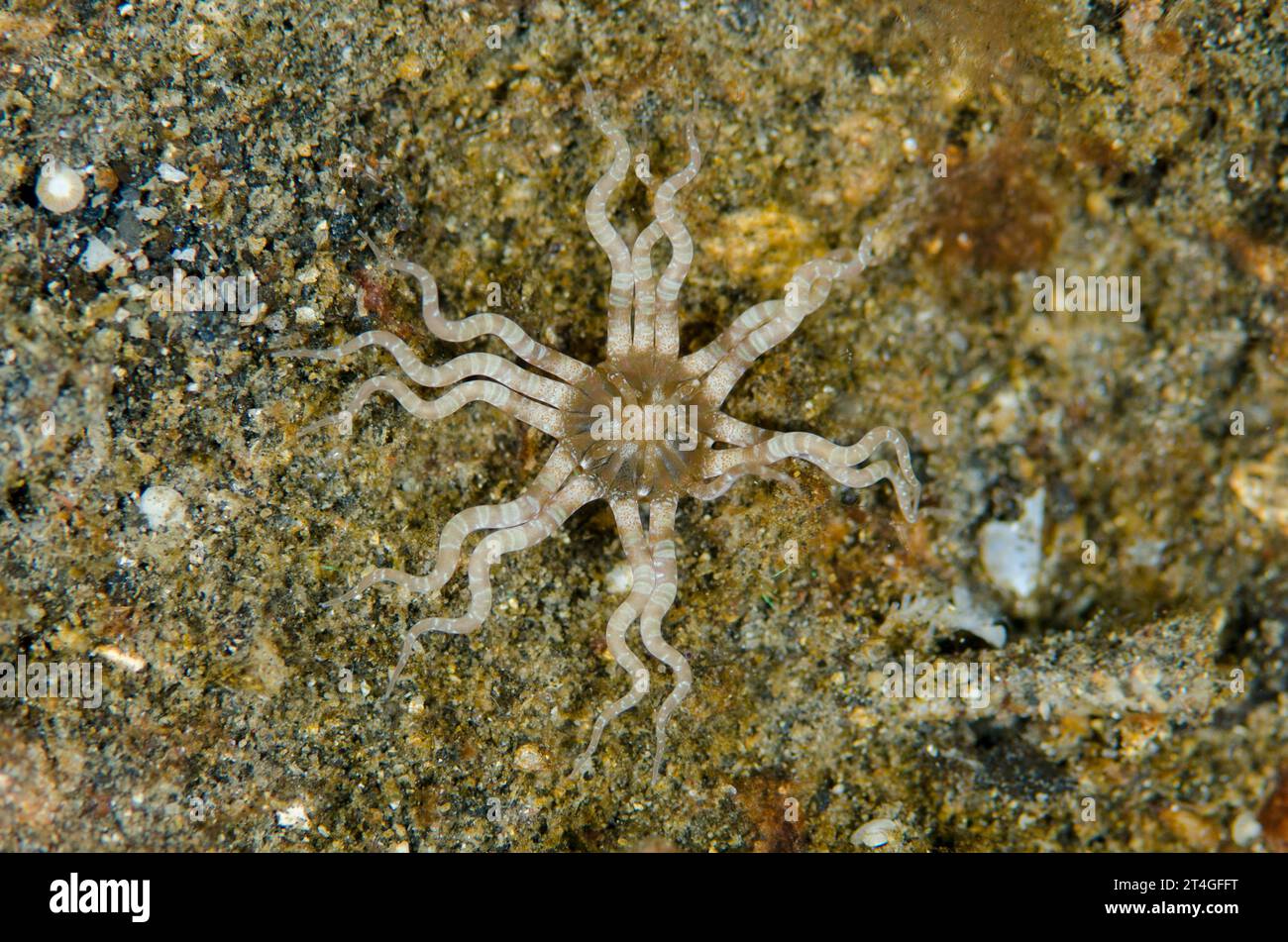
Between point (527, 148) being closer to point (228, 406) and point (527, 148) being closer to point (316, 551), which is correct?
point (228, 406)

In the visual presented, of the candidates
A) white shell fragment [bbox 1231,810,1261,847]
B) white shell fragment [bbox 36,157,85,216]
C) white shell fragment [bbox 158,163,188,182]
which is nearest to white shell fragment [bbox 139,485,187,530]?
white shell fragment [bbox 36,157,85,216]

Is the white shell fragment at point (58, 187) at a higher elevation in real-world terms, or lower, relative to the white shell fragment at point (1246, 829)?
higher

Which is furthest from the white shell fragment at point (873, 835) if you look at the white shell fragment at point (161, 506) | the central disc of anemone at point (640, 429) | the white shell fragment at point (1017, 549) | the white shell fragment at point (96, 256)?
the white shell fragment at point (96, 256)

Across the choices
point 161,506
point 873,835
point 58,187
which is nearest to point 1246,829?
point 873,835

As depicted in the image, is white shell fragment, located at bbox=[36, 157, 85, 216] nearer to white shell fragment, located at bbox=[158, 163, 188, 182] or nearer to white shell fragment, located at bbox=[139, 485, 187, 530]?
white shell fragment, located at bbox=[158, 163, 188, 182]

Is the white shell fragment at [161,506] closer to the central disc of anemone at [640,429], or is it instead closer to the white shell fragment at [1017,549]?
the central disc of anemone at [640,429]

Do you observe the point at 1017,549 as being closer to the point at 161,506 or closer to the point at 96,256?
the point at 161,506
